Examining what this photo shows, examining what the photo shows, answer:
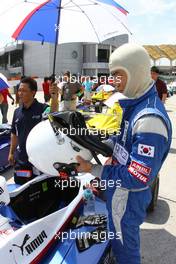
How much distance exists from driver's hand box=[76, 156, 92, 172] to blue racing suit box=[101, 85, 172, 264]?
4.1 inches

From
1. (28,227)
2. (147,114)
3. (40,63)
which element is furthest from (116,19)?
(40,63)

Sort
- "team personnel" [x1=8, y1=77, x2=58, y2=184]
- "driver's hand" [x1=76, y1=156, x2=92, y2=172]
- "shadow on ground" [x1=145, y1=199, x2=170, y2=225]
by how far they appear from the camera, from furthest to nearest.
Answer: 1. "shadow on ground" [x1=145, y1=199, x2=170, y2=225]
2. "team personnel" [x1=8, y1=77, x2=58, y2=184]
3. "driver's hand" [x1=76, y1=156, x2=92, y2=172]

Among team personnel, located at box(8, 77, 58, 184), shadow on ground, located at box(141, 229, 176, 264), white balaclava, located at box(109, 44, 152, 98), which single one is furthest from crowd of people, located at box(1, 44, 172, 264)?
team personnel, located at box(8, 77, 58, 184)

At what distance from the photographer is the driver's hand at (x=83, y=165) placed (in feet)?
8.03

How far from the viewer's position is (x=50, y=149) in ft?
8.85

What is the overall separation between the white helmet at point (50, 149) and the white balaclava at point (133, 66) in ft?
1.78

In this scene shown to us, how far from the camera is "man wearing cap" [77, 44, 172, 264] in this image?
225 cm

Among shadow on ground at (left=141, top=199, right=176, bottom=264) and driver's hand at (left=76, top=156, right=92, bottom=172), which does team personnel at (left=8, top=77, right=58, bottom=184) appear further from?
driver's hand at (left=76, top=156, right=92, bottom=172)

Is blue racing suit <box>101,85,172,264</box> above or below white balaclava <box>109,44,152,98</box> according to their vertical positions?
below

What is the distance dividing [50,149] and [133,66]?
2.82 feet

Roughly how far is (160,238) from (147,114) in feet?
7.80

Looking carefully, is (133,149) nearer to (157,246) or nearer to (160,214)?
(157,246)

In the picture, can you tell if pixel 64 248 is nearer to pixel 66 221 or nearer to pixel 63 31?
pixel 66 221

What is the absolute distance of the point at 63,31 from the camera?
4.85 meters
